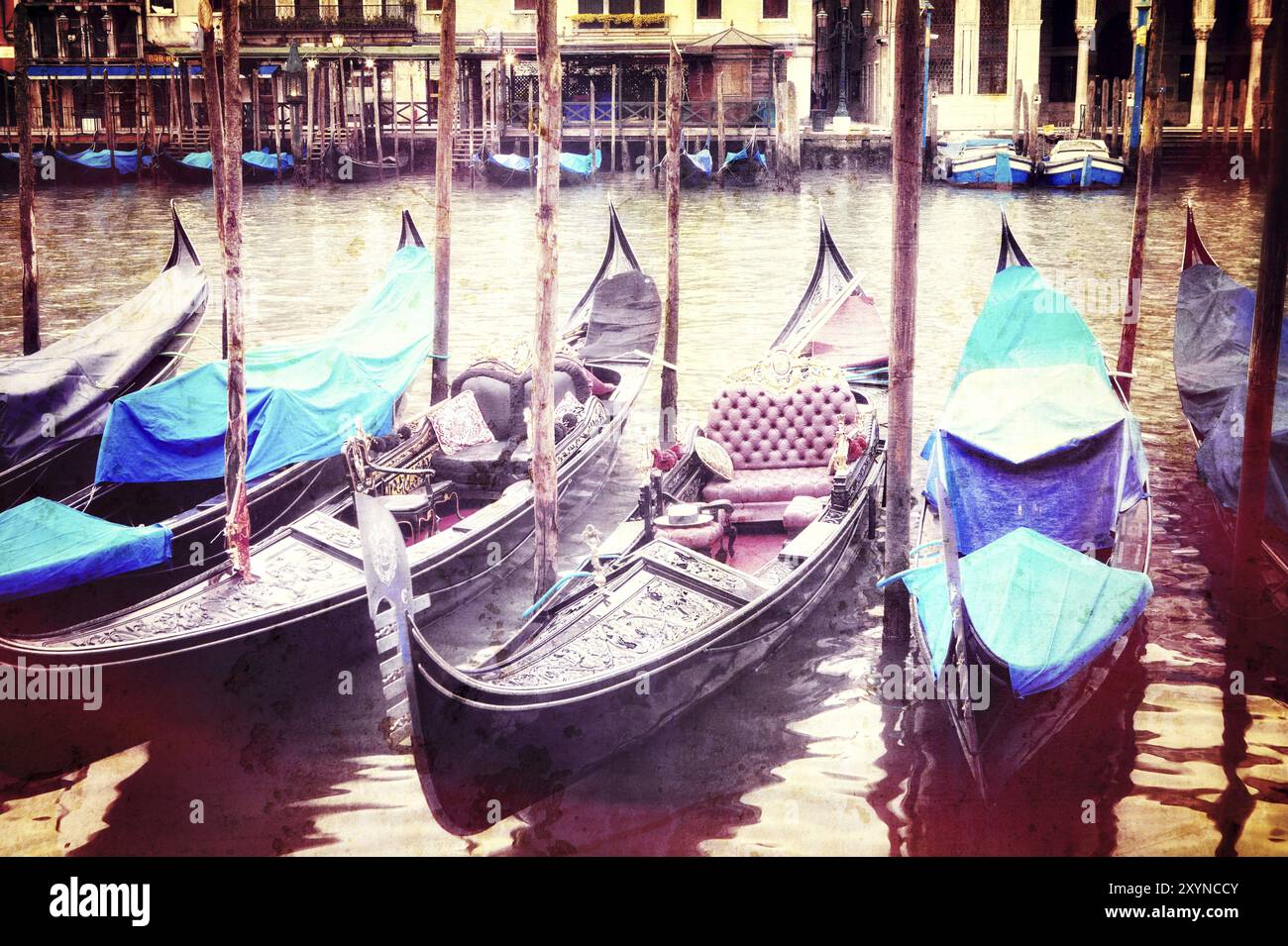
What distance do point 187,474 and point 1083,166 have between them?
10793 mm

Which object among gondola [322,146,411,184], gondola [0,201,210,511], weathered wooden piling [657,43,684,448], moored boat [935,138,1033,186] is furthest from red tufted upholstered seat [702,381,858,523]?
moored boat [935,138,1033,186]

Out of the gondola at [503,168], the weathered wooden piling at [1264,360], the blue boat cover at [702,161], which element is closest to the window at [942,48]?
the blue boat cover at [702,161]

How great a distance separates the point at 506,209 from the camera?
10438 mm

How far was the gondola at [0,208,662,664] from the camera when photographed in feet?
11.2

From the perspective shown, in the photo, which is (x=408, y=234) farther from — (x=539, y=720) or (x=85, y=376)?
(x=539, y=720)

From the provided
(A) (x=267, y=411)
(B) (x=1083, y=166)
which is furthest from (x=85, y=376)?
(B) (x=1083, y=166)

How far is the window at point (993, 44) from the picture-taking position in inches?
559

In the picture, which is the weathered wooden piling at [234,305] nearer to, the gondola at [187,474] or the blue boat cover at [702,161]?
the gondola at [187,474]

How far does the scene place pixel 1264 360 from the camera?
357 cm

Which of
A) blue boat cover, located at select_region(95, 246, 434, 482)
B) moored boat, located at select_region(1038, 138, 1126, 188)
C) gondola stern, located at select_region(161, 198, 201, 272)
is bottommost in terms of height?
blue boat cover, located at select_region(95, 246, 434, 482)

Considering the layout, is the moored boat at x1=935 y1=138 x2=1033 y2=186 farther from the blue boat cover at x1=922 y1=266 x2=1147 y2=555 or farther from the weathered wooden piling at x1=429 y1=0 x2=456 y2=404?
the blue boat cover at x1=922 y1=266 x2=1147 y2=555

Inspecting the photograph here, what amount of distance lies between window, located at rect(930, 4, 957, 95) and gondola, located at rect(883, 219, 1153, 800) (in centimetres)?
1043

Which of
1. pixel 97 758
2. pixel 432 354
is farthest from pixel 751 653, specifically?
pixel 432 354
